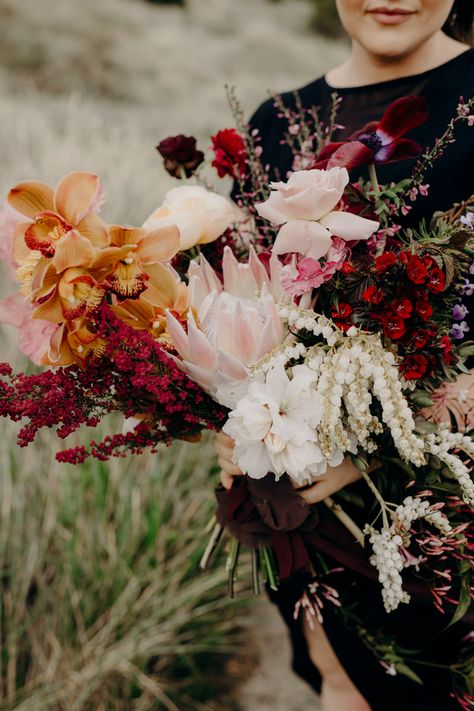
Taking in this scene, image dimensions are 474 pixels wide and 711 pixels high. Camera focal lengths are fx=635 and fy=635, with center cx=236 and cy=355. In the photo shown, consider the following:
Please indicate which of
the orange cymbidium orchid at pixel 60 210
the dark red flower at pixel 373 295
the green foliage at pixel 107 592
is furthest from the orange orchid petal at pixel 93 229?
the green foliage at pixel 107 592

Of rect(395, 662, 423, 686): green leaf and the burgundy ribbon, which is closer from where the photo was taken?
the burgundy ribbon

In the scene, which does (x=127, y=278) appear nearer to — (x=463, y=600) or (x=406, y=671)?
(x=463, y=600)

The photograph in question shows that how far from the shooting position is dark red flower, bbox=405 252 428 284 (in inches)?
27.9

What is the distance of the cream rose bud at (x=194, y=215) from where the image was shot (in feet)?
3.01

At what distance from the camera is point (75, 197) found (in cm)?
76

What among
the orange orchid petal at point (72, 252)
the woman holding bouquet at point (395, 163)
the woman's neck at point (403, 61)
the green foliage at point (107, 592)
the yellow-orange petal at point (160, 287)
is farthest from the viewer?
the green foliage at point (107, 592)

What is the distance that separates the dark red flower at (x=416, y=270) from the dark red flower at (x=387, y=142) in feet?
0.53

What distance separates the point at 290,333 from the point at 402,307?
16 centimetres

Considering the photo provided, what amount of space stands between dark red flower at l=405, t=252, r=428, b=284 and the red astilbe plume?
310mm

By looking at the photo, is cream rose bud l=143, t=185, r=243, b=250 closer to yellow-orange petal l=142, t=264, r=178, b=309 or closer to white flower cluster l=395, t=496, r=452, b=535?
yellow-orange petal l=142, t=264, r=178, b=309

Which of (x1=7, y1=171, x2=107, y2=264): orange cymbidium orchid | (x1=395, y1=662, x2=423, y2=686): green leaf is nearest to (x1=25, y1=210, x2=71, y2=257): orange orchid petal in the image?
(x1=7, y1=171, x2=107, y2=264): orange cymbidium orchid

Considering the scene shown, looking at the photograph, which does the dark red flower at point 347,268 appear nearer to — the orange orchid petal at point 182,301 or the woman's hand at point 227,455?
the orange orchid petal at point 182,301

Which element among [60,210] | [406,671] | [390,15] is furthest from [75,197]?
[406,671]

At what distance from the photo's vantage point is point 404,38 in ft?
3.67
